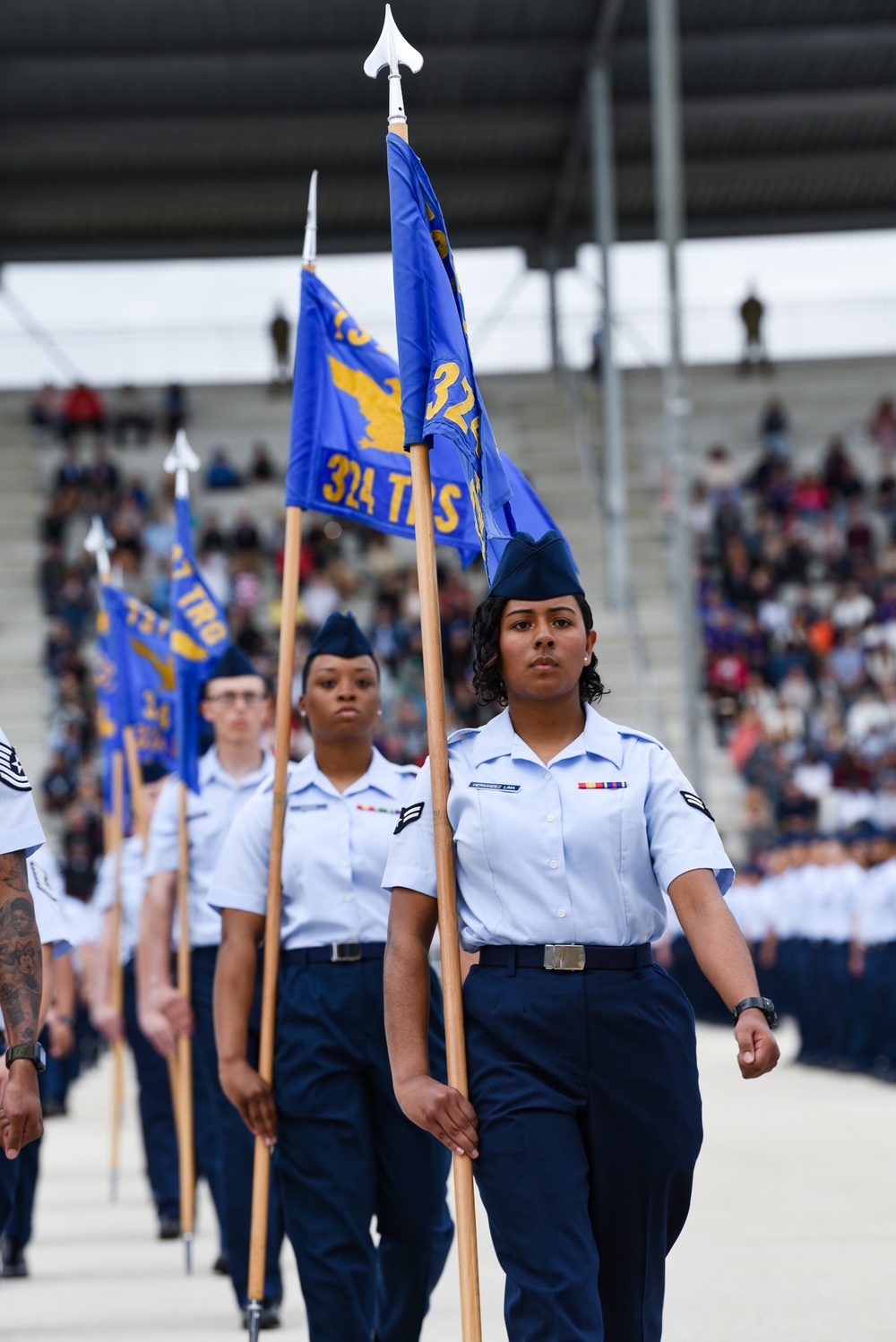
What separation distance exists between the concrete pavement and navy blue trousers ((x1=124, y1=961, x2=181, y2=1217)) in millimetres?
216

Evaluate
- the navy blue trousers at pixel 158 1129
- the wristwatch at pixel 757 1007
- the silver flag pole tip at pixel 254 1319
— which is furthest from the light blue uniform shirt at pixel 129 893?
the wristwatch at pixel 757 1007

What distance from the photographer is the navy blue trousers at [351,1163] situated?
562 centimetres

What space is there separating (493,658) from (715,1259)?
14.7 ft

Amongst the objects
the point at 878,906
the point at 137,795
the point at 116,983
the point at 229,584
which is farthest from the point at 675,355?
the point at 137,795

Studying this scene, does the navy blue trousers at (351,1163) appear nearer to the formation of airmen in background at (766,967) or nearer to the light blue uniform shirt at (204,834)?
the formation of airmen in background at (766,967)

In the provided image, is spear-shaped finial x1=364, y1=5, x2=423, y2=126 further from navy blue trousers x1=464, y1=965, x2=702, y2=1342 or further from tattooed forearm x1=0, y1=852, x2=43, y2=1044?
navy blue trousers x1=464, y1=965, x2=702, y2=1342

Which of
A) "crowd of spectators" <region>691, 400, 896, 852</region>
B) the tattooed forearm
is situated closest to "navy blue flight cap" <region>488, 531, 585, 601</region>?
the tattooed forearm

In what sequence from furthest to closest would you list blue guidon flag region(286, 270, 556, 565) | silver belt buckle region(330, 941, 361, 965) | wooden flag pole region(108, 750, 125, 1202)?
A: 1. wooden flag pole region(108, 750, 125, 1202)
2. blue guidon flag region(286, 270, 556, 565)
3. silver belt buckle region(330, 941, 361, 965)

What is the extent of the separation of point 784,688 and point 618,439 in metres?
4.46

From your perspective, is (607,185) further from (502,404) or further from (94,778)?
(94,778)

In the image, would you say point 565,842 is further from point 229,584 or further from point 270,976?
point 229,584

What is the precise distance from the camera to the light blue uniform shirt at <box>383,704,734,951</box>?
4.49 meters

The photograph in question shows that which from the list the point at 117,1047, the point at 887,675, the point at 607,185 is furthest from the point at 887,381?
the point at 117,1047

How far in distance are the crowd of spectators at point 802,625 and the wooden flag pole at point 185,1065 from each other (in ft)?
49.6
